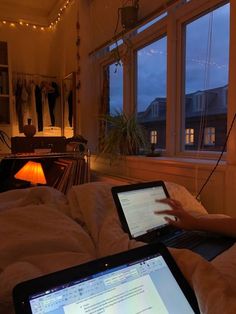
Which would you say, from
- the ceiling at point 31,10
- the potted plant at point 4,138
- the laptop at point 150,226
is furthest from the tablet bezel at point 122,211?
the ceiling at point 31,10

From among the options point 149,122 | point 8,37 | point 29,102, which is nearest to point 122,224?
point 149,122

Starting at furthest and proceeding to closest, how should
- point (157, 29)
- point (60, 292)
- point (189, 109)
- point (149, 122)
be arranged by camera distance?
point (149, 122) < point (157, 29) < point (189, 109) < point (60, 292)

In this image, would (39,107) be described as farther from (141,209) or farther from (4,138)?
(141,209)

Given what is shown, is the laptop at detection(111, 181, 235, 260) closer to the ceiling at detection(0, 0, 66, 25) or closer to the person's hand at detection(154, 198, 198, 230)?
the person's hand at detection(154, 198, 198, 230)

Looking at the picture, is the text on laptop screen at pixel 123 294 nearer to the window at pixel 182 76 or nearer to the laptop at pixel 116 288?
the laptop at pixel 116 288

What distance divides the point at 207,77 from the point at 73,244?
1591 millimetres

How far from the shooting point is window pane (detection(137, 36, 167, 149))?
8.04 feet

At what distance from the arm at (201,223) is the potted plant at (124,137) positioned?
4.48 feet

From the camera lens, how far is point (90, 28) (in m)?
3.39

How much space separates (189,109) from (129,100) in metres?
0.84

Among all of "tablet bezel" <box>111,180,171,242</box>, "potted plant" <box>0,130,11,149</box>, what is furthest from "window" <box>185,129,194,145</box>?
"potted plant" <box>0,130,11,149</box>

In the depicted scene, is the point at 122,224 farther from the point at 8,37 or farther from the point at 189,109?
the point at 8,37

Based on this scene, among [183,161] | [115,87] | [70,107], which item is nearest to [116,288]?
[183,161]

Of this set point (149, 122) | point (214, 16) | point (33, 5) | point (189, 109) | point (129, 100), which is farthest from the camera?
point (33, 5)
